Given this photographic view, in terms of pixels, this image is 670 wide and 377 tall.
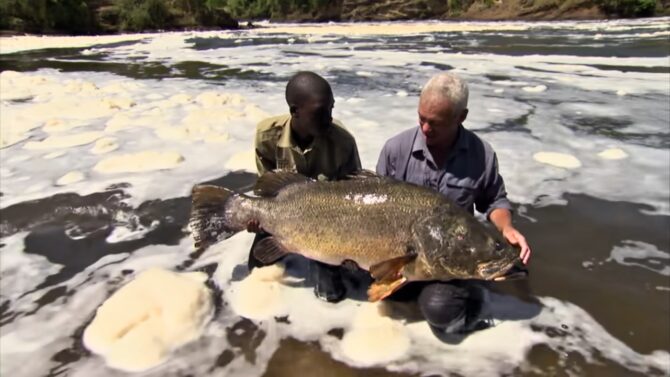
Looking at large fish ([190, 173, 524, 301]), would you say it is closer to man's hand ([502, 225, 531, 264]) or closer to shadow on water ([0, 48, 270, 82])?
man's hand ([502, 225, 531, 264])

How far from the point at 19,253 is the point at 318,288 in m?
2.49

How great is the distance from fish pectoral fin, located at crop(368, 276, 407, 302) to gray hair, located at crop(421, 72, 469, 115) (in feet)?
3.26

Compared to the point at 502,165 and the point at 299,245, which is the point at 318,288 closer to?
Answer: the point at 299,245

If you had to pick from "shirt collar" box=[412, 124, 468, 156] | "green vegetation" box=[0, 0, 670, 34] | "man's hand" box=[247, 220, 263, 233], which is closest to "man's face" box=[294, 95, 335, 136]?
"shirt collar" box=[412, 124, 468, 156]

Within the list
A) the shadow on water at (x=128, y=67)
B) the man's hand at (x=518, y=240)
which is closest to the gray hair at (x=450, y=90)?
the man's hand at (x=518, y=240)

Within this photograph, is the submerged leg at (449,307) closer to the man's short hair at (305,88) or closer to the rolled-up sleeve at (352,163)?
the rolled-up sleeve at (352,163)

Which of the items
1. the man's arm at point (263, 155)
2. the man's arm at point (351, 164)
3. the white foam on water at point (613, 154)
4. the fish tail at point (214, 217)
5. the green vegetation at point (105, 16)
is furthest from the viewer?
the green vegetation at point (105, 16)

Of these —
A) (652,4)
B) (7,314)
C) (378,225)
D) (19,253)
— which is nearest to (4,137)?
(19,253)

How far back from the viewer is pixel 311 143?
3.50 m

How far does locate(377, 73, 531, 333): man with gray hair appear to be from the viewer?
9.26ft

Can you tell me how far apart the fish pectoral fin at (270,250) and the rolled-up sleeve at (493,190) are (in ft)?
4.27

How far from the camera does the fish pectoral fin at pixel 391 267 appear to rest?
8.96 feet

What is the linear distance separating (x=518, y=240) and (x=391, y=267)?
71 centimetres

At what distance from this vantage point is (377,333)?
2959mm
